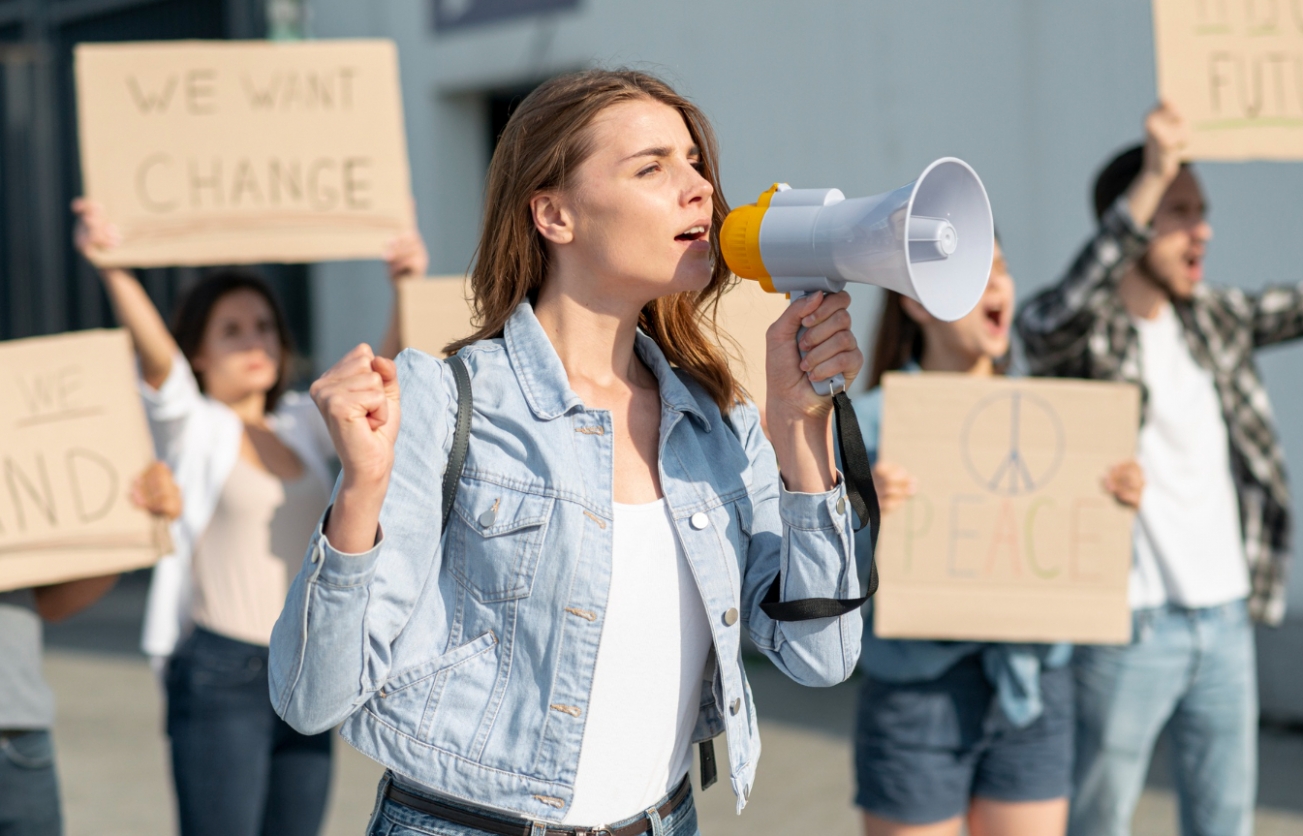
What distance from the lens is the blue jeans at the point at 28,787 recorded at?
2.83 metres

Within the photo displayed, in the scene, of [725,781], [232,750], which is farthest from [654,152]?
[725,781]

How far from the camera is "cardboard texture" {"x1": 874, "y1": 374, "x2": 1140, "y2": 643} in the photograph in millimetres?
3104

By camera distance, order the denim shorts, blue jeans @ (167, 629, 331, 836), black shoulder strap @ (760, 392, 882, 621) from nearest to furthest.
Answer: black shoulder strap @ (760, 392, 882, 621)
the denim shorts
blue jeans @ (167, 629, 331, 836)

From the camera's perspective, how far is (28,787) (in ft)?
9.39

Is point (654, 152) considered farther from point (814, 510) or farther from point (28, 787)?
point (28, 787)

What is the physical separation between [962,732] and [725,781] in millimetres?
2486

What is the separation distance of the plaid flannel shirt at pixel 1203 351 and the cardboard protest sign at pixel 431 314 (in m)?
1.40

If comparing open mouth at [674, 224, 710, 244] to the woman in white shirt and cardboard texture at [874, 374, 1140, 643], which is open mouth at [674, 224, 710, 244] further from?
the woman in white shirt

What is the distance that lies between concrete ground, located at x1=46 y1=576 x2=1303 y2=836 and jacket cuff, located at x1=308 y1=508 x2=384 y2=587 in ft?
10.7

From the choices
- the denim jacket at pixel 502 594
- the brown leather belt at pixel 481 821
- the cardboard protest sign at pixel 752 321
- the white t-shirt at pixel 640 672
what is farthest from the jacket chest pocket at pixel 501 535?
the cardboard protest sign at pixel 752 321

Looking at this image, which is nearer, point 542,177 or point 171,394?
point 542,177

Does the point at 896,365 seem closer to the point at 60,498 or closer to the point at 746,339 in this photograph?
the point at 746,339

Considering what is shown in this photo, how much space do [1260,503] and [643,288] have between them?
7.32 ft

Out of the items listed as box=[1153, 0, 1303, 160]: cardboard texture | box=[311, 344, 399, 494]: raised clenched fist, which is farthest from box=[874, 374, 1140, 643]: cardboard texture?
box=[311, 344, 399, 494]: raised clenched fist
